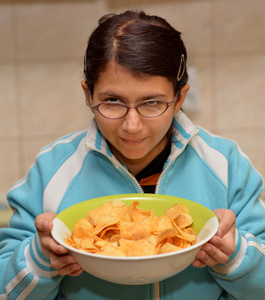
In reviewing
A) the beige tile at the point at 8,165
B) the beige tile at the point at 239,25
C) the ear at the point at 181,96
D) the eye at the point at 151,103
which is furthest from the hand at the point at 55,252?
the beige tile at the point at 239,25

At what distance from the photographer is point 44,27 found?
6.44 feet

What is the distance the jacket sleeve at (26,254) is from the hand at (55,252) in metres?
0.08

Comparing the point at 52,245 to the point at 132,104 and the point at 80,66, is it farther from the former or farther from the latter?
the point at 80,66

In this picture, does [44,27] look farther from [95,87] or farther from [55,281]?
[55,281]

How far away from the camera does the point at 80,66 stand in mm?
1984

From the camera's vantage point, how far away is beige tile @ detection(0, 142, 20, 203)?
208 cm

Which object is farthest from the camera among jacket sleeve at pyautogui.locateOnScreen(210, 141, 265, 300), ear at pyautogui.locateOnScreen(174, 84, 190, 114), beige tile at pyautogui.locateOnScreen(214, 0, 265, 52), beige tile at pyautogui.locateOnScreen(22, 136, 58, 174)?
beige tile at pyautogui.locateOnScreen(22, 136, 58, 174)

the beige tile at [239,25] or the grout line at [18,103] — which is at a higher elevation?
the beige tile at [239,25]

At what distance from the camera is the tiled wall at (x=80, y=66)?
6.36 ft

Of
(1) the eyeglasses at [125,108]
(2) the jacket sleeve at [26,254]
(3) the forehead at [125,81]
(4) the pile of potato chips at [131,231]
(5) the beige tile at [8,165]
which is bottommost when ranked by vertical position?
(5) the beige tile at [8,165]

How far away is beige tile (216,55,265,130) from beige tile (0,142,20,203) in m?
1.04

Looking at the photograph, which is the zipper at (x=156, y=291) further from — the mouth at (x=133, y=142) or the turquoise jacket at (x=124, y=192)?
the mouth at (x=133, y=142)

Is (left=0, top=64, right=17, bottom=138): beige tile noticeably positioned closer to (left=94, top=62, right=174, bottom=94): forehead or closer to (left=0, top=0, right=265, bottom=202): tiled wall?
(left=0, top=0, right=265, bottom=202): tiled wall

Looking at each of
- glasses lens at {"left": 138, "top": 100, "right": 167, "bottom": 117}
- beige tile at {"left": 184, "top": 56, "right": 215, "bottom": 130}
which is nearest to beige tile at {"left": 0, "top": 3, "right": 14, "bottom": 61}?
beige tile at {"left": 184, "top": 56, "right": 215, "bottom": 130}
